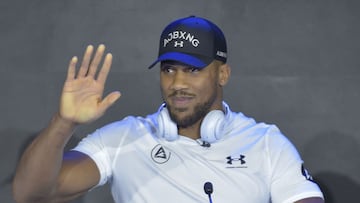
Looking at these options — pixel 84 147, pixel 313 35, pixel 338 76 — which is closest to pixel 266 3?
pixel 313 35

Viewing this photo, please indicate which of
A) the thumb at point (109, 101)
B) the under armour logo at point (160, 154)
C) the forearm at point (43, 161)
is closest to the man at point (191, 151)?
the under armour logo at point (160, 154)

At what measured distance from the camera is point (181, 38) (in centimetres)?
186

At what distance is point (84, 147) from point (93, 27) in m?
0.79

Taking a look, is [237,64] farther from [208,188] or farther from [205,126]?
[208,188]

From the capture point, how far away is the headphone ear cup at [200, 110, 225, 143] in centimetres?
183

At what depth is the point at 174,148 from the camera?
6.13 ft

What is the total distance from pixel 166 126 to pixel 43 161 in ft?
1.45

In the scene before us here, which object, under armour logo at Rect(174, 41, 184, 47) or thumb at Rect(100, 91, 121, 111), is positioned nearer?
thumb at Rect(100, 91, 121, 111)

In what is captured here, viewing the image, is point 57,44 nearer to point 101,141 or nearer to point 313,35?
point 101,141

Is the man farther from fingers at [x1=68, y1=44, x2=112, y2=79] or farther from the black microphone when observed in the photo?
fingers at [x1=68, y1=44, x2=112, y2=79]

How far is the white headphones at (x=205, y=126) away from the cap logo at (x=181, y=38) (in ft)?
0.68

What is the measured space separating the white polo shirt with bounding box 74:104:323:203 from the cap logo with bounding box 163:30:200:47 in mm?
281

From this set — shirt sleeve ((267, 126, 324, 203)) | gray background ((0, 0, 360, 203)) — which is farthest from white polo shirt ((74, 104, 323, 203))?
gray background ((0, 0, 360, 203))

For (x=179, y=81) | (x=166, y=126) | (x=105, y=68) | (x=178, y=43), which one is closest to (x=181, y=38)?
(x=178, y=43)
